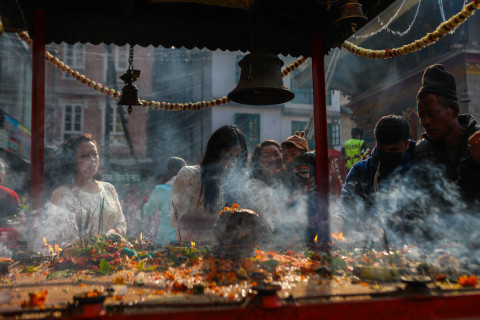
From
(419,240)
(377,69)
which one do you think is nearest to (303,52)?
(419,240)

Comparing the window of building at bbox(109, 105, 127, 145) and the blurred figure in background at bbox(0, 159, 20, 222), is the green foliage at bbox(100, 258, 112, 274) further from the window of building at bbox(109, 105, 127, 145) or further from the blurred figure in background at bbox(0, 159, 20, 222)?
the window of building at bbox(109, 105, 127, 145)

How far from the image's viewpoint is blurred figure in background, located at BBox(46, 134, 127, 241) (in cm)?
400

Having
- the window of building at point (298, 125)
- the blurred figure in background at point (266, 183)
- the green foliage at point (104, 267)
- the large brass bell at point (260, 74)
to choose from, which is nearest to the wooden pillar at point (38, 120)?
the green foliage at point (104, 267)

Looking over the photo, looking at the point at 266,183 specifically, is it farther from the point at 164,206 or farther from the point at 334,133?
the point at 334,133

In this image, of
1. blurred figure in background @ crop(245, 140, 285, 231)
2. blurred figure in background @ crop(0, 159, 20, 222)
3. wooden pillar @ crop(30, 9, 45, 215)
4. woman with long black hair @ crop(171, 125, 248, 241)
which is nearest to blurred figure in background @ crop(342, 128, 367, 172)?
blurred figure in background @ crop(245, 140, 285, 231)

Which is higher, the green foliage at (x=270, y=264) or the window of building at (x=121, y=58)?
the window of building at (x=121, y=58)

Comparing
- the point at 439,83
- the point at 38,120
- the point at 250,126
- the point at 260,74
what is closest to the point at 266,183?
the point at 260,74

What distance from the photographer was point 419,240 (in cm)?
310

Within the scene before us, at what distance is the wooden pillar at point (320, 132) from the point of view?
3.90 meters

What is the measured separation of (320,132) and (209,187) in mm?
1444

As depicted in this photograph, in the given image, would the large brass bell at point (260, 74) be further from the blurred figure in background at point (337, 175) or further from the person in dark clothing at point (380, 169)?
the blurred figure in background at point (337, 175)

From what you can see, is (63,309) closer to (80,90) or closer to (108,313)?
(108,313)

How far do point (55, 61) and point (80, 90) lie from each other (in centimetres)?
2048

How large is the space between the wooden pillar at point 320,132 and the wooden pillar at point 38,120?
9.60ft
